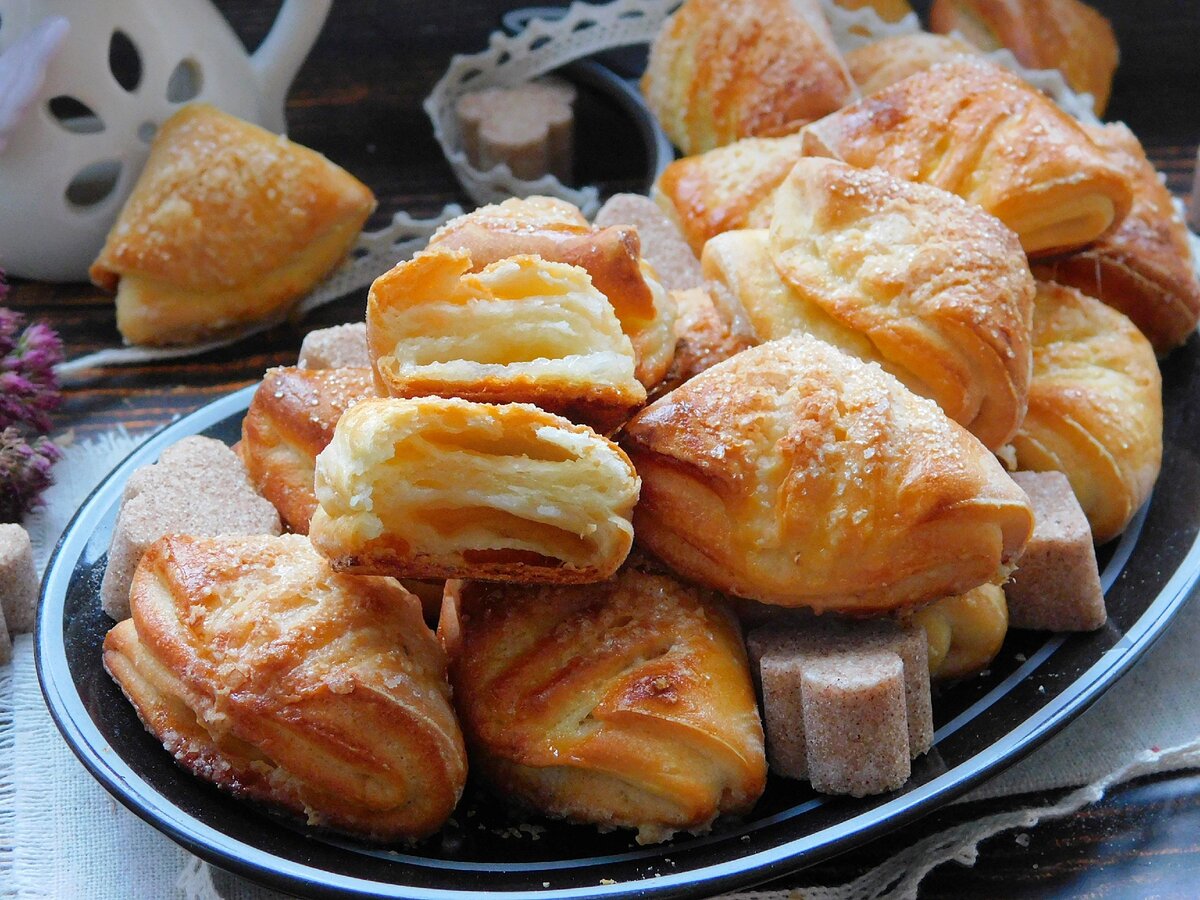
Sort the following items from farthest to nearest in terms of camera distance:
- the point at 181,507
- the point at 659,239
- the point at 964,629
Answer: the point at 659,239 < the point at 181,507 < the point at 964,629

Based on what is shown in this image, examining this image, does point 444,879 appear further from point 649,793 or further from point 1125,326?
point 1125,326

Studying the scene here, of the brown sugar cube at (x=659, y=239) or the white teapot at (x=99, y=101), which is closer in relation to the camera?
the brown sugar cube at (x=659, y=239)

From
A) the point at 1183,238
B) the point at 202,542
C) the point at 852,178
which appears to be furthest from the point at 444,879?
the point at 1183,238

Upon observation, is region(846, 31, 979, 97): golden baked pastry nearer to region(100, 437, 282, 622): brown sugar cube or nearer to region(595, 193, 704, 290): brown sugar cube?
region(595, 193, 704, 290): brown sugar cube

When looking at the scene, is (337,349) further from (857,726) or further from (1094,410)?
(1094,410)

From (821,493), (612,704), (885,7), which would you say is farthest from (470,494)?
(885,7)

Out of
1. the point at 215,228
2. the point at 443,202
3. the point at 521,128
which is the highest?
the point at 215,228

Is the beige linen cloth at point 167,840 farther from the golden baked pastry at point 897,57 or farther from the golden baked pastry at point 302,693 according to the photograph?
the golden baked pastry at point 897,57

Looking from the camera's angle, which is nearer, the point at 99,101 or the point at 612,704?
the point at 612,704

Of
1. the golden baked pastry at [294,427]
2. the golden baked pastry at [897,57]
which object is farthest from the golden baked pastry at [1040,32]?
the golden baked pastry at [294,427]
